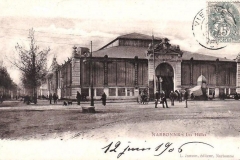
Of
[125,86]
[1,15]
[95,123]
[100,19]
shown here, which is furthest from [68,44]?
[125,86]

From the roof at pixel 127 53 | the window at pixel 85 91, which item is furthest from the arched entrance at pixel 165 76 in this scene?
the window at pixel 85 91

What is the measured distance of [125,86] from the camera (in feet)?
58.1

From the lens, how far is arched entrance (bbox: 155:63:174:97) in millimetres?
19391

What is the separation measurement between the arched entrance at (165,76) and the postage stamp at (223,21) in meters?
8.75

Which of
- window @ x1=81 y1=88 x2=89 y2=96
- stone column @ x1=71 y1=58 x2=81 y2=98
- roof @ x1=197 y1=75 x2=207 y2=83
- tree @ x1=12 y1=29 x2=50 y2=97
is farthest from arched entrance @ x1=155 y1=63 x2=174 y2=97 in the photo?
tree @ x1=12 y1=29 x2=50 y2=97

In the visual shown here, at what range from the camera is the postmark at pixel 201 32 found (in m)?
10.1

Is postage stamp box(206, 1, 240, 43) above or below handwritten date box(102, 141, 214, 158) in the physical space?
above

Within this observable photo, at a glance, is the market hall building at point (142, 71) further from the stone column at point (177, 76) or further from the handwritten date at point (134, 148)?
the handwritten date at point (134, 148)

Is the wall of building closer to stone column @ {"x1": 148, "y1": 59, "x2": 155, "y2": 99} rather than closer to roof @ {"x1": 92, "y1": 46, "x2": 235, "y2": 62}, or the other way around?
roof @ {"x1": 92, "y1": 46, "x2": 235, "y2": 62}

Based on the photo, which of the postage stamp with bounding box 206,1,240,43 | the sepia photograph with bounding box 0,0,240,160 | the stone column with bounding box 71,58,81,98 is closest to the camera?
the sepia photograph with bounding box 0,0,240,160

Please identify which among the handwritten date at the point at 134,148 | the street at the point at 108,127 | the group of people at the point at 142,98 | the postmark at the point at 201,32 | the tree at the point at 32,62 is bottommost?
the handwritten date at the point at 134,148

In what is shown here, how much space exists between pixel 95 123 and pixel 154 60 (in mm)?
10830

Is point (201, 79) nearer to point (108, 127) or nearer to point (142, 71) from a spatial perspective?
point (142, 71)

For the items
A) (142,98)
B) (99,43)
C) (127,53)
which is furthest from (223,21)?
(127,53)
